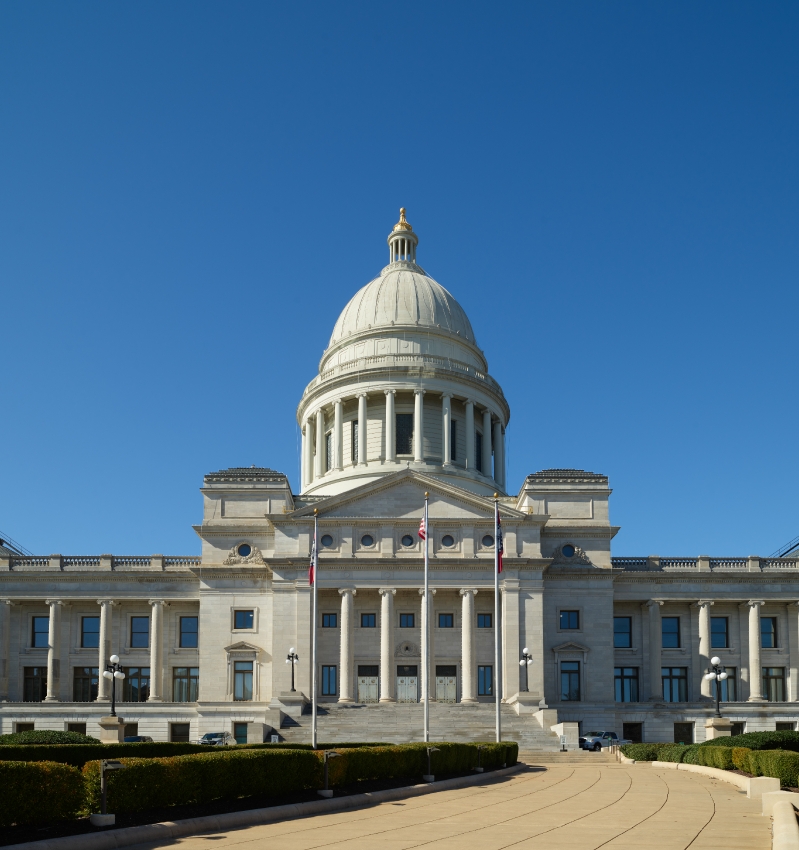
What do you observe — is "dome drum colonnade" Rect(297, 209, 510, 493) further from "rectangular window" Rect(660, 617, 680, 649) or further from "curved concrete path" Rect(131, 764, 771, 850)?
"curved concrete path" Rect(131, 764, 771, 850)

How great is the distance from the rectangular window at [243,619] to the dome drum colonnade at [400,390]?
47.9ft

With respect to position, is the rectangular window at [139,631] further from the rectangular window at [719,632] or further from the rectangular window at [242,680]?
the rectangular window at [719,632]

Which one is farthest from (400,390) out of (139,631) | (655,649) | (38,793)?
(38,793)

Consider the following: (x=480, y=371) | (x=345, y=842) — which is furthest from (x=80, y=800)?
(x=480, y=371)

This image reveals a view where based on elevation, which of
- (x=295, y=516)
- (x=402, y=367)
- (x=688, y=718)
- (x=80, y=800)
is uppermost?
(x=402, y=367)

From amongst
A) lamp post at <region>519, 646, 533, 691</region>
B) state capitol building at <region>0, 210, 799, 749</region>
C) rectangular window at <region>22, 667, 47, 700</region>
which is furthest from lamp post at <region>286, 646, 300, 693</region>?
rectangular window at <region>22, 667, 47, 700</region>

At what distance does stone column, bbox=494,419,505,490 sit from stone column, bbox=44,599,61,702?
34.0 metres

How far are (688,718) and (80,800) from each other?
182ft

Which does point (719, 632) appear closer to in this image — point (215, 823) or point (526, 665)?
point (526, 665)

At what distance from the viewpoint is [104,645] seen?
72.0 meters

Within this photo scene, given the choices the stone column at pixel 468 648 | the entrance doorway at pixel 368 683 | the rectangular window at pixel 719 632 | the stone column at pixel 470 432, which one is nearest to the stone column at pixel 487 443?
the stone column at pixel 470 432

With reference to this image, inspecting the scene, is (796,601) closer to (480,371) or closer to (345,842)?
(480,371)

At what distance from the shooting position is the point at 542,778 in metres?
40.9

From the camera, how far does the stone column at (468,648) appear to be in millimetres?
66000
